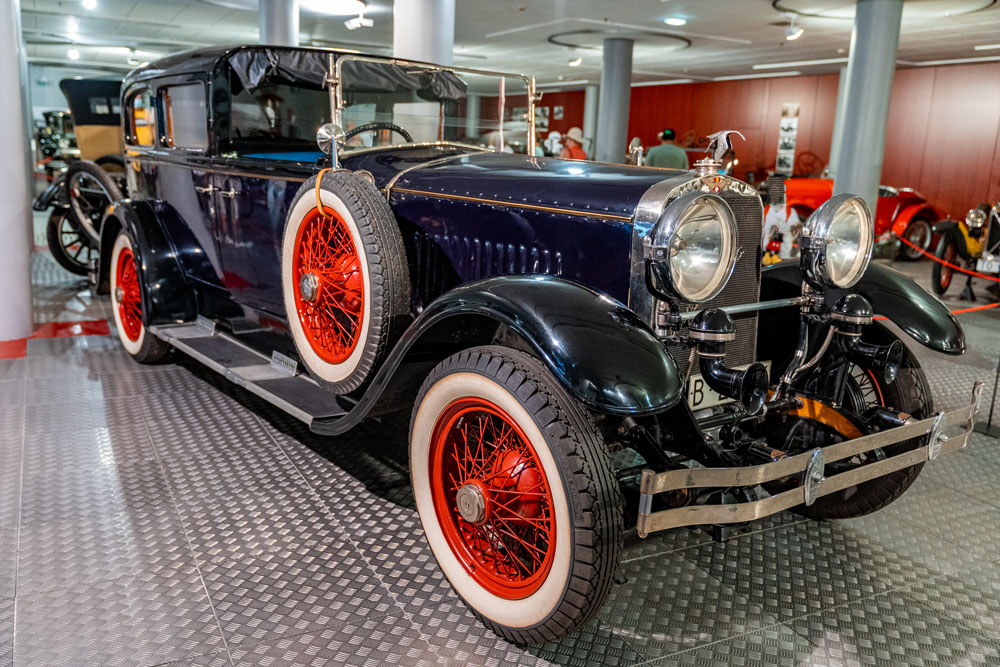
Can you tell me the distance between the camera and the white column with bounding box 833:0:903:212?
7.84 metres

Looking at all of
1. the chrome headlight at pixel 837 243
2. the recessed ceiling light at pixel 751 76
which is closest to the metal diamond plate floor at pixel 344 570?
the chrome headlight at pixel 837 243

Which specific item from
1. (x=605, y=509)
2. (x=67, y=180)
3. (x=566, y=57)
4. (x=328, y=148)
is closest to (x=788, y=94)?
(x=566, y=57)

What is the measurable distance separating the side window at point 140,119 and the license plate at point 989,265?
6351 mm

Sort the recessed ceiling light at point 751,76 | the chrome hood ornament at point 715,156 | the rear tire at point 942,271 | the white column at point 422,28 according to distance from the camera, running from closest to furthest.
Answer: the chrome hood ornament at point 715,156, the white column at point 422,28, the rear tire at point 942,271, the recessed ceiling light at point 751,76

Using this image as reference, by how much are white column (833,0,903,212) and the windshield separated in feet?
18.7

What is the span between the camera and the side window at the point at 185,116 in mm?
3553

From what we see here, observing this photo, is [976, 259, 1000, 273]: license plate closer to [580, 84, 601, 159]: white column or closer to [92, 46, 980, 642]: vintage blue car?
[92, 46, 980, 642]: vintage blue car

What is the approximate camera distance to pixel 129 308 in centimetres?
424

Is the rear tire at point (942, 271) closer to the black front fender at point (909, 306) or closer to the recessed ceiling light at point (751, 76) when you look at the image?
the black front fender at point (909, 306)

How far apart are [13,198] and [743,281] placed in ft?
14.3

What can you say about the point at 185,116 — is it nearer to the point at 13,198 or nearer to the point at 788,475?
the point at 13,198

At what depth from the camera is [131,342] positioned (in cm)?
422

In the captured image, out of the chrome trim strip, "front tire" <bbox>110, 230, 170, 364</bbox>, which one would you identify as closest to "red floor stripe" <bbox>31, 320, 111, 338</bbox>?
"front tire" <bbox>110, 230, 170, 364</bbox>

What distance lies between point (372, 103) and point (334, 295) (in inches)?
42.7
